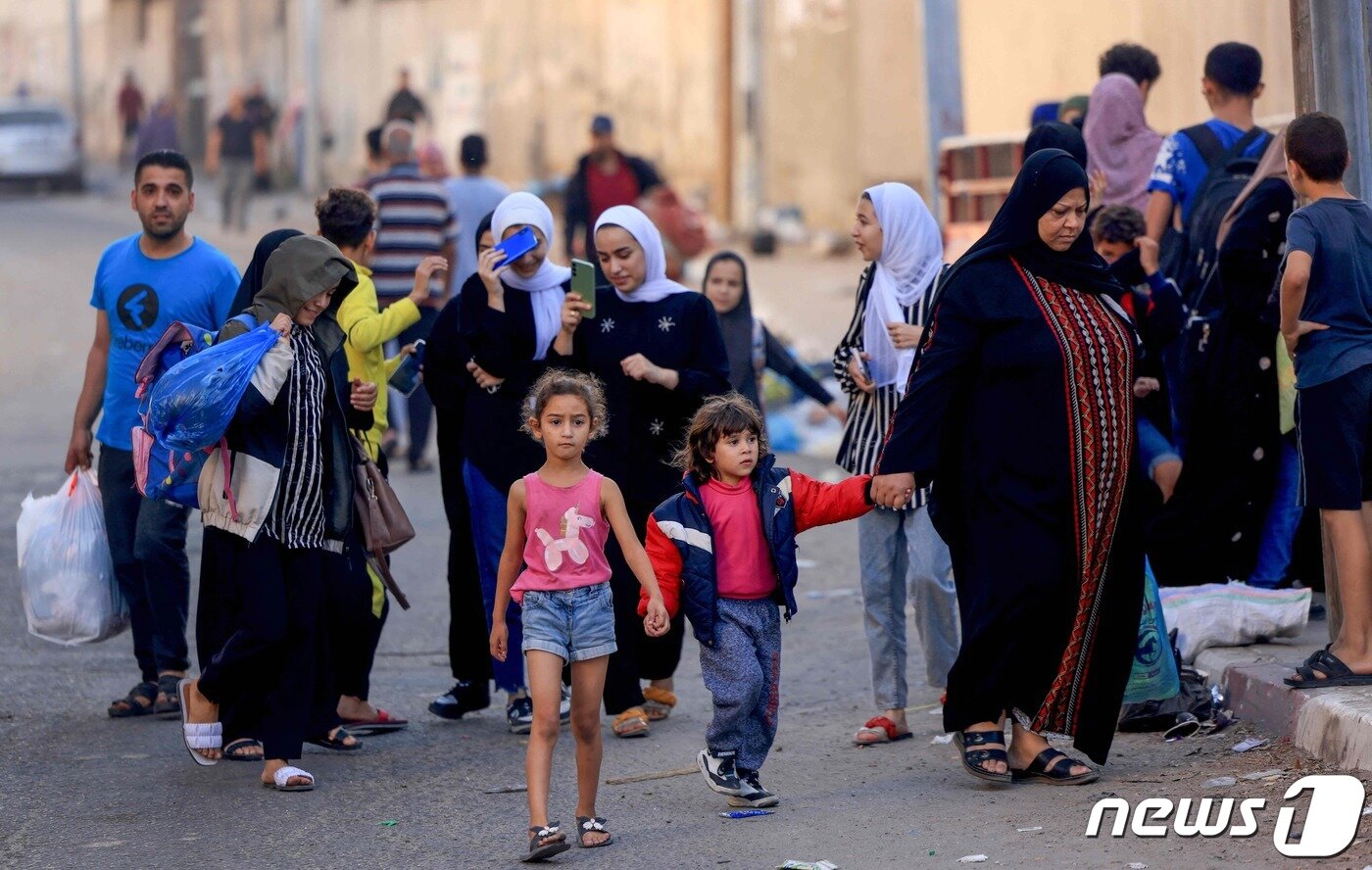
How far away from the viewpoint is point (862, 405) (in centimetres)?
666

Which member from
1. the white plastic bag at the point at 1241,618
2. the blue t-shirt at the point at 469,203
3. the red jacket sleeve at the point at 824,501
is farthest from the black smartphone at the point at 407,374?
the blue t-shirt at the point at 469,203

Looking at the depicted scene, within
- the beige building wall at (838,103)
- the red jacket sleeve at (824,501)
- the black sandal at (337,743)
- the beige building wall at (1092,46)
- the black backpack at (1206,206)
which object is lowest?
the black sandal at (337,743)

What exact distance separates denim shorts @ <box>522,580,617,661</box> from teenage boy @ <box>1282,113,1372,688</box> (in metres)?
2.16

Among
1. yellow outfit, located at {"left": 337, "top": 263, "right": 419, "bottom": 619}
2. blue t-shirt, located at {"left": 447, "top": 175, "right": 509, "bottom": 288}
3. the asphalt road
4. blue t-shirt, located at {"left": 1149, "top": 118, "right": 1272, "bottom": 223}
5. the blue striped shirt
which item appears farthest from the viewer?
blue t-shirt, located at {"left": 447, "top": 175, "right": 509, "bottom": 288}

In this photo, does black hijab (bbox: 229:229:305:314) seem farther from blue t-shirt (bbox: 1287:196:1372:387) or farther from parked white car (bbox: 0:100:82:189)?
parked white car (bbox: 0:100:82:189)

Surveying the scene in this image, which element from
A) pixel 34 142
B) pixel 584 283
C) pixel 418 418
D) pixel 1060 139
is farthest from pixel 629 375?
pixel 34 142

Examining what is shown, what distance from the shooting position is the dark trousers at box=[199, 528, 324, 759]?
5.92 metres

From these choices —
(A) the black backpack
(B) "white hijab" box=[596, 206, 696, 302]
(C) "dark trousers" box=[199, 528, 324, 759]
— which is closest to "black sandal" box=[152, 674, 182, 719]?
(C) "dark trousers" box=[199, 528, 324, 759]

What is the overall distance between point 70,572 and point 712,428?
2548 millimetres

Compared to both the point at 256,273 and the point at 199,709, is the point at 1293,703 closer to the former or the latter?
the point at 199,709

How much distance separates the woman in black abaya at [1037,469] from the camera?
554cm

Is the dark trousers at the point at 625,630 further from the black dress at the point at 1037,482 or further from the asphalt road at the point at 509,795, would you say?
the black dress at the point at 1037,482

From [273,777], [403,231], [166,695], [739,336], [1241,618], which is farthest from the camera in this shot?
[403,231]

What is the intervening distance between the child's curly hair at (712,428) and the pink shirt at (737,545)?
0.31 ft
